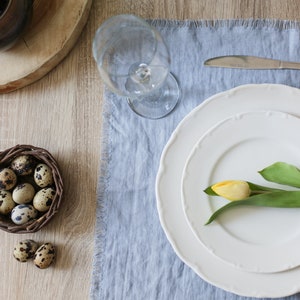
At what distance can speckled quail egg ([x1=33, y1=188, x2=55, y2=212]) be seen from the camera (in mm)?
784

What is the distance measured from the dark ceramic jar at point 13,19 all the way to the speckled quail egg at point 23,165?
0.55 ft

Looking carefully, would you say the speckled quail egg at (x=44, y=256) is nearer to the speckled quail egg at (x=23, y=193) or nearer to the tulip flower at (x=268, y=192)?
the speckled quail egg at (x=23, y=193)

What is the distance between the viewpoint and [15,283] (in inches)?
32.5

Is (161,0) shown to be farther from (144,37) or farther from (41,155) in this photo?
(41,155)

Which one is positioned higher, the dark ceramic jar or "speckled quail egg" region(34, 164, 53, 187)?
the dark ceramic jar

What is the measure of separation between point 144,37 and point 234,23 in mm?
156

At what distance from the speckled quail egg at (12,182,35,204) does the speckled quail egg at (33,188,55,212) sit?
0.01 metres

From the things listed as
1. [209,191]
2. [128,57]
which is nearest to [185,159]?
[209,191]

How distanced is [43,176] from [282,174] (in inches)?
13.6

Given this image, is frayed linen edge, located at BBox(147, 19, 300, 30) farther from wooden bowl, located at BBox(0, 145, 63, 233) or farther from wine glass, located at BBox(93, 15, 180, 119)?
wooden bowl, located at BBox(0, 145, 63, 233)

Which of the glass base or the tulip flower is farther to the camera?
the glass base

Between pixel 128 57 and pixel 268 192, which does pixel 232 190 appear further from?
pixel 128 57

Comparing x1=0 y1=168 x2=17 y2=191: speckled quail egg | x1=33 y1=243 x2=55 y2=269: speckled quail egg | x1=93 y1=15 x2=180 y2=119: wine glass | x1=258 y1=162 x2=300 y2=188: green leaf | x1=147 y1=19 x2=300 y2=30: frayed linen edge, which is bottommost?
x1=33 y1=243 x2=55 y2=269: speckled quail egg

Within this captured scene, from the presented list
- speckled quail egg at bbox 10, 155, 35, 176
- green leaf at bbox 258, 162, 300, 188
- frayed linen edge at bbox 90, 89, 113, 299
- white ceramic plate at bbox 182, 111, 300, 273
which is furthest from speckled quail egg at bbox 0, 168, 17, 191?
green leaf at bbox 258, 162, 300, 188
